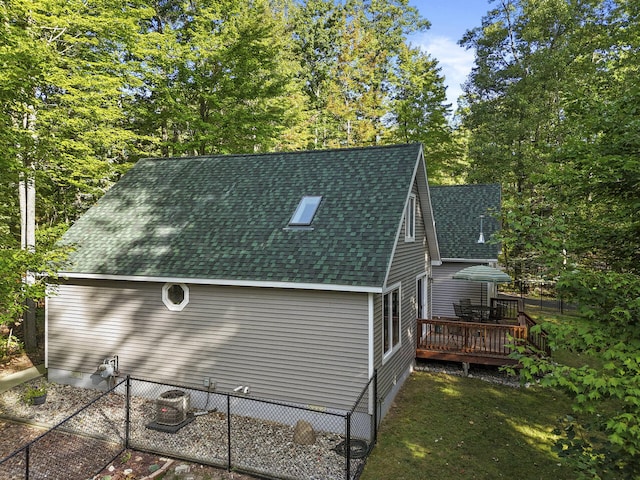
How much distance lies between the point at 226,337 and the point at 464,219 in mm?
13238

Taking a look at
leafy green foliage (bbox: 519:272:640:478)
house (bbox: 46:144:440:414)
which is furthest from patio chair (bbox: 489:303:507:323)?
leafy green foliage (bbox: 519:272:640:478)

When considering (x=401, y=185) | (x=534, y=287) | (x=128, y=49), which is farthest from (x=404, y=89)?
(x=401, y=185)

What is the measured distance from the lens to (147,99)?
1947cm

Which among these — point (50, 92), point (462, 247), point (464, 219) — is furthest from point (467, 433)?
point (50, 92)

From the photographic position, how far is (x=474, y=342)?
12102 mm

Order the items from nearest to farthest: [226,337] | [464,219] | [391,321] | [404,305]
Answer: 1. [226,337]
2. [391,321]
3. [404,305]
4. [464,219]

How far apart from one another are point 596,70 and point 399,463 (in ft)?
88.4

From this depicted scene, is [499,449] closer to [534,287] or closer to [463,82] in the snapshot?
[534,287]

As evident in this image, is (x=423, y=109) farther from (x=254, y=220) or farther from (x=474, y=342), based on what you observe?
(x=254, y=220)

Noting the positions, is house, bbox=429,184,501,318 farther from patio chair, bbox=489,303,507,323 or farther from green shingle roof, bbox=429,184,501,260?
patio chair, bbox=489,303,507,323

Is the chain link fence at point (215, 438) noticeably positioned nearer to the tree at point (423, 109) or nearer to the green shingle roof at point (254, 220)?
the green shingle roof at point (254, 220)

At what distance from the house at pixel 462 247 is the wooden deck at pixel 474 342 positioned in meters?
3.63

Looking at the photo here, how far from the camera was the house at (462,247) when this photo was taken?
1628cm

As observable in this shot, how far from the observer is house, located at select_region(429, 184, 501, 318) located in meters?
16.3
